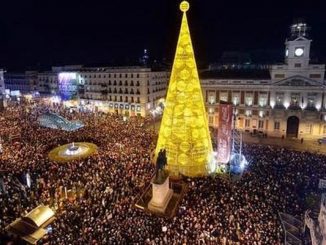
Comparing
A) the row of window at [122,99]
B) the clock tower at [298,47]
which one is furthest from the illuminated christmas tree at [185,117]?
the row of window at [122,99]

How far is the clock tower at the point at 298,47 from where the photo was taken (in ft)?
129

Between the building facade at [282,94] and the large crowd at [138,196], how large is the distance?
1586 centimetres

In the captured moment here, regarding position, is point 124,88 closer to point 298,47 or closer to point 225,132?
point 298,47

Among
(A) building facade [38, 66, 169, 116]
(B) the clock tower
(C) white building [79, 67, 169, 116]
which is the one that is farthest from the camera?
(A) building facade [38, 66, 169, 116]

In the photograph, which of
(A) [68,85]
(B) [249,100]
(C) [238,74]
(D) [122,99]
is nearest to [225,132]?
(B) [249,100]

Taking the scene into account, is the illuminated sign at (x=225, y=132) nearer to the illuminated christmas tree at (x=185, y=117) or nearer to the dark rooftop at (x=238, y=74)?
the illuminated christmas tree at (x=185, y=117)

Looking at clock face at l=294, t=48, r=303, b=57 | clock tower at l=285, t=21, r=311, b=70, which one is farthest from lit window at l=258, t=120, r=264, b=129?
clock face at l=294, t=48, r=303, b=57

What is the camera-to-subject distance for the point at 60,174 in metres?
23.0

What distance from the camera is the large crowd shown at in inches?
603

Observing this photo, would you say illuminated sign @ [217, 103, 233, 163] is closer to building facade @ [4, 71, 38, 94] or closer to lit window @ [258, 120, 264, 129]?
lit window @ [258, 120, 264, 129]

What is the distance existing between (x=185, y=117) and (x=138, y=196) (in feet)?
25.7

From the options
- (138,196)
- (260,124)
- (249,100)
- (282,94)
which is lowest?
(138,196)

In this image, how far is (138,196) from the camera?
20281mm

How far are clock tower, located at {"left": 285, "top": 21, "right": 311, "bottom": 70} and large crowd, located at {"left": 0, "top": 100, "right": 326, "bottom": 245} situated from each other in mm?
18611
